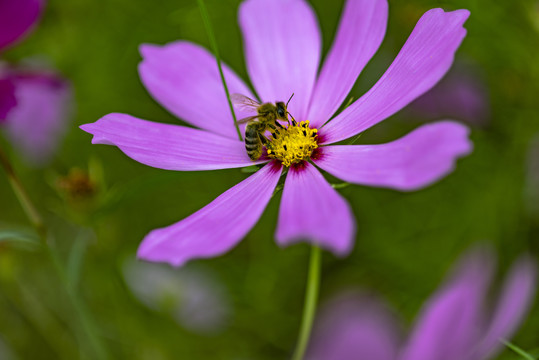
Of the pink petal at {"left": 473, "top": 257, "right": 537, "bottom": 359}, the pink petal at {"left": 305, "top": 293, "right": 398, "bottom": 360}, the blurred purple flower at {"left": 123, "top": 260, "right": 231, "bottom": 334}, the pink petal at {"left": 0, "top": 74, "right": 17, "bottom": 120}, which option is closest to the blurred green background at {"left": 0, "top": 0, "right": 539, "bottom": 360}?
the blurred purple flower at {"left": 123, "top": 260, "right": 231, "bottom": 334}

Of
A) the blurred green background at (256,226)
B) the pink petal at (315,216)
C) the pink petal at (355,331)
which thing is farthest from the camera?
the blurred green background at (256,226)

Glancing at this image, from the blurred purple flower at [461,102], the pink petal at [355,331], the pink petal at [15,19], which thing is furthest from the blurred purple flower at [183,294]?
the pink petal at [15,19]

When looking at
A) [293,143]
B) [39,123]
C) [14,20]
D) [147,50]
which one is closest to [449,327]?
[293,143]

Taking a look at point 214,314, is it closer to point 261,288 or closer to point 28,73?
point 261,288

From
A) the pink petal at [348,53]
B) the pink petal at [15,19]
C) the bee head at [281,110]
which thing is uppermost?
the pink petal at [348,53]

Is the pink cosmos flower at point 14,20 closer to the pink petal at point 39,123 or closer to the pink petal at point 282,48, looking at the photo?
the pink petal at point 282,48

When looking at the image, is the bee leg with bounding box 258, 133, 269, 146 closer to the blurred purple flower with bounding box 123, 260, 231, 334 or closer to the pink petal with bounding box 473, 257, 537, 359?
the pink petal with bounding box 473, 257, 537, 359
